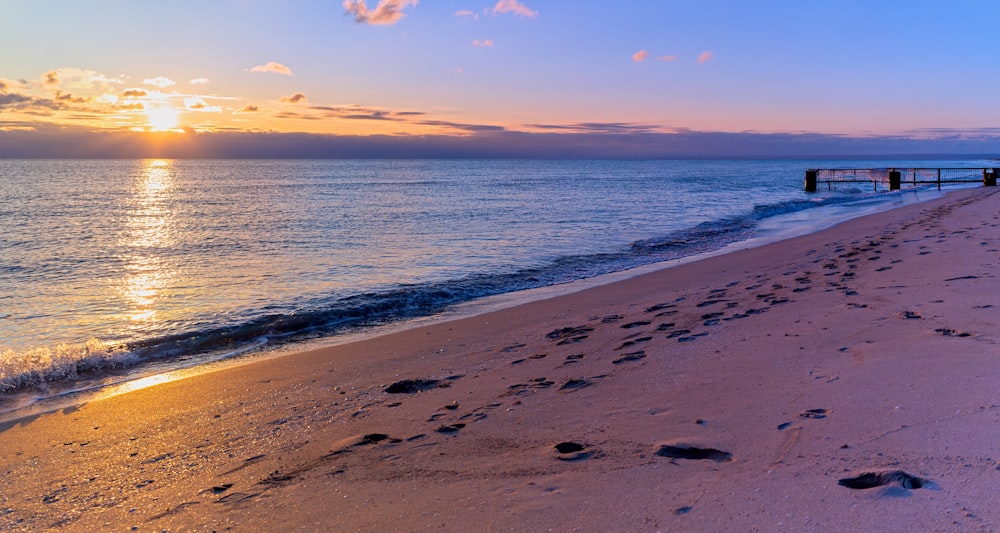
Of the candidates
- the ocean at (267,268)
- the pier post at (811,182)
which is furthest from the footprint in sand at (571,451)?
the pier post at (811,182)

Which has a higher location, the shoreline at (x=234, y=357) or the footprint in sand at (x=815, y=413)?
the footprint in sand at (x=815, y=413)

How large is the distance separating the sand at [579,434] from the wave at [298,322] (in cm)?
172

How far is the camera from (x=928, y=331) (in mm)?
5793

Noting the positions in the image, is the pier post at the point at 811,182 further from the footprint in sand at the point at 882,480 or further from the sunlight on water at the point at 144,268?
the footprint in sand at the point at 882,480

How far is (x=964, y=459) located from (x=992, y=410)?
2.66 feet

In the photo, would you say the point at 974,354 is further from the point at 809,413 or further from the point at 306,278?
the point at 306,278

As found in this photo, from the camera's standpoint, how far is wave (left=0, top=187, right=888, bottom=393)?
303 inches

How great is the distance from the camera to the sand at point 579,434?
123 inches

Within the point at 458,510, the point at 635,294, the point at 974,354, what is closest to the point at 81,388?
the point at 458,510

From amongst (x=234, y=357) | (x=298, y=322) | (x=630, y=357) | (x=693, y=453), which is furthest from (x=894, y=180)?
(x=693, y=453)

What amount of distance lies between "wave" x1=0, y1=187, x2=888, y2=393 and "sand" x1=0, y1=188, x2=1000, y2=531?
1.72 metres

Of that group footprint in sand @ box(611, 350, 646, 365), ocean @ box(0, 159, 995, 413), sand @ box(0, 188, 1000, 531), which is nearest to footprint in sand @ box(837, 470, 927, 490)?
sand @ box(0, 188, 1000, 531)

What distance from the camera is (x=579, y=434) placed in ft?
13.8

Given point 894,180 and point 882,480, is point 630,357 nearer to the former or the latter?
point 882,480
